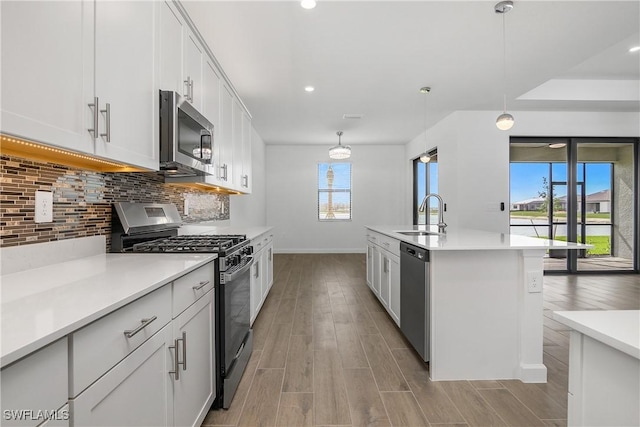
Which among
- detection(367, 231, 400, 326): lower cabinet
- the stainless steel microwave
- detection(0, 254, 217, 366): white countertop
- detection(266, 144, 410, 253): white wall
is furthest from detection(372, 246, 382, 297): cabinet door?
detection(266, 144, 410, 253): white wall

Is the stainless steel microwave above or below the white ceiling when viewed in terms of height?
below

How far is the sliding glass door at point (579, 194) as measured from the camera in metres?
5.25

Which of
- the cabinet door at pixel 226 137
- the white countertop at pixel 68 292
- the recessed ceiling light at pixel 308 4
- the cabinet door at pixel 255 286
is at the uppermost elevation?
the recessed ceiling light at pixel 308 4

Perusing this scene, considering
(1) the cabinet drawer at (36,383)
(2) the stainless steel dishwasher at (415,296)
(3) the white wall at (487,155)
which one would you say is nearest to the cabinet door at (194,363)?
(1) the cabinet drawer at (36,383)

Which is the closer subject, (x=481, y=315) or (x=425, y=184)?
(x=481, y=315)

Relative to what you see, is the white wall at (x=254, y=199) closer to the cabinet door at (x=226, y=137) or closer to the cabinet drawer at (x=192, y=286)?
the cabinet door at (x=226, y=137)

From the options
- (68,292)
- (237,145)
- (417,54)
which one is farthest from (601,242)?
(68,292)

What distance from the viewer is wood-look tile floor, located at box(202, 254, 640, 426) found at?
1.70 m

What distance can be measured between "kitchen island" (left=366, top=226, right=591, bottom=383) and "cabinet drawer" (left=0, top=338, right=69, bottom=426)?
1.94 metres

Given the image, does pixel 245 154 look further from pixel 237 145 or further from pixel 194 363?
pixel 194 363

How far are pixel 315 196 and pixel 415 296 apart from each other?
5.74 metres

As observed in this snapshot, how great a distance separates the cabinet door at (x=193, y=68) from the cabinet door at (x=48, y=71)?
2.91ft

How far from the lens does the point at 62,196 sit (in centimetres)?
149

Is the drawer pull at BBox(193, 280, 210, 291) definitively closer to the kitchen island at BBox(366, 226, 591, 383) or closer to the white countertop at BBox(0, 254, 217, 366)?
the white countertop at BBox(0, 254, 217, 366)
